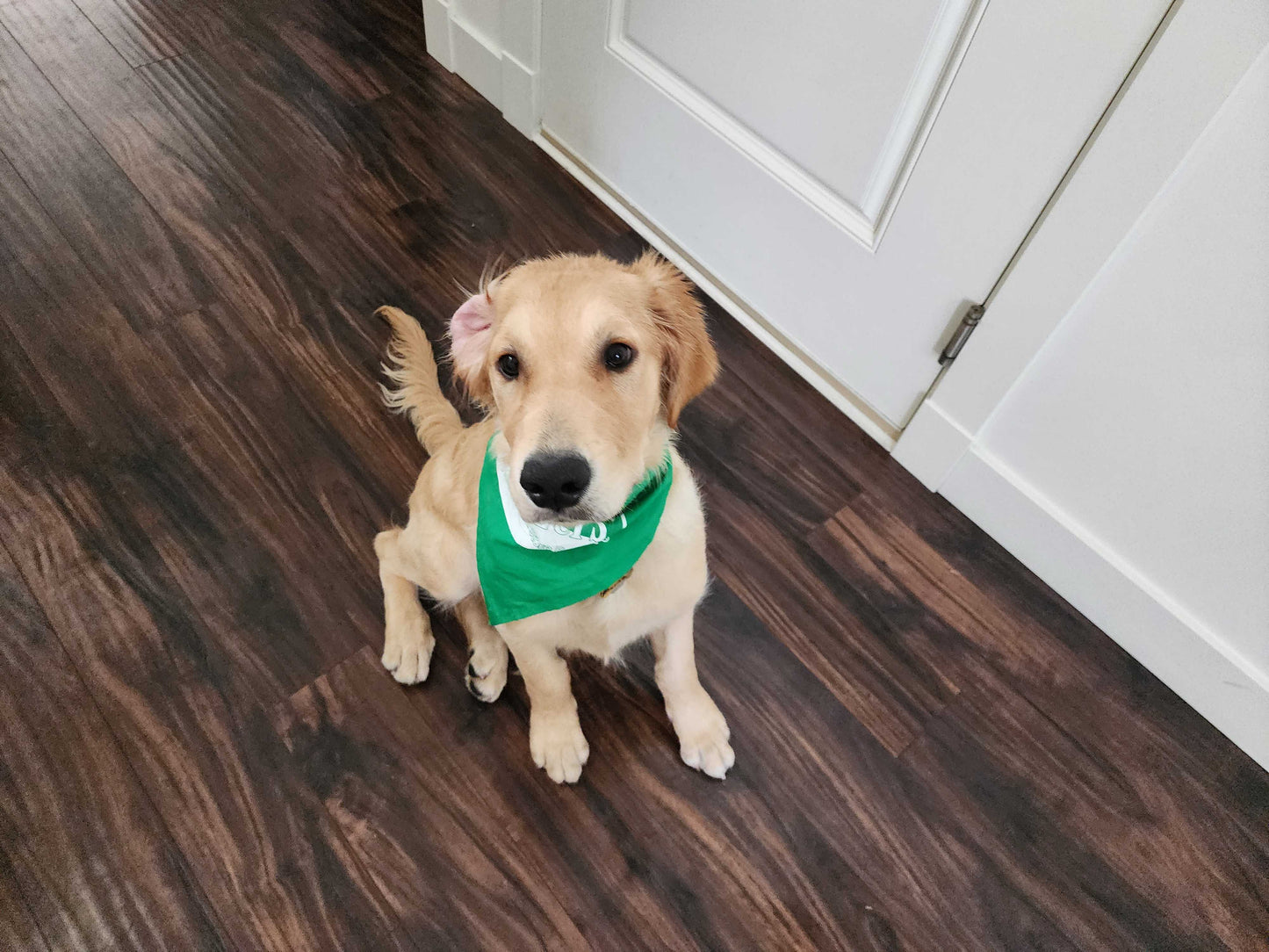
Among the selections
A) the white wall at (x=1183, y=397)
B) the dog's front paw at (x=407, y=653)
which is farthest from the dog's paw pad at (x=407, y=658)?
the white wall at (x=1183, y=397)

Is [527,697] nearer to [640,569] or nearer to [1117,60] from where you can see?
[640,569]

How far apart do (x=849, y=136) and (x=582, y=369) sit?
3.43 feet

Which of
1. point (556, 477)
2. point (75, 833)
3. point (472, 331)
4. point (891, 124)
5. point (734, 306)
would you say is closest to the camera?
point (556, 477)

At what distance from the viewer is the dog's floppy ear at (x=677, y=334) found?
3.63 feet

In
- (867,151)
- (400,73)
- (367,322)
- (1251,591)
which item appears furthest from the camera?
(400,73)

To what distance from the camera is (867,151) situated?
165 cm

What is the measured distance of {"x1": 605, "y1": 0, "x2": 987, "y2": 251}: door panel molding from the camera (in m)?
1.41

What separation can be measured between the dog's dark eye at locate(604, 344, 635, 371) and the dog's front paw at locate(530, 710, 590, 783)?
73cm

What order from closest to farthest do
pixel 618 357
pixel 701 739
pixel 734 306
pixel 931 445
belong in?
pixel 618 357, pixel 701 739, pixel 931 445, pixel 734 306

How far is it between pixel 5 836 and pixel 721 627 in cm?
139

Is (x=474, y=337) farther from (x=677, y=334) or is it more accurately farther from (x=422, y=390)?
(x=422, y=390)

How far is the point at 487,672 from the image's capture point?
1.51 m

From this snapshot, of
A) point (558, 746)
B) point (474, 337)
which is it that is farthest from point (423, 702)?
point (474, 337)

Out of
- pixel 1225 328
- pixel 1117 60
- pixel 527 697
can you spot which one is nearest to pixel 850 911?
pixel 527 697
